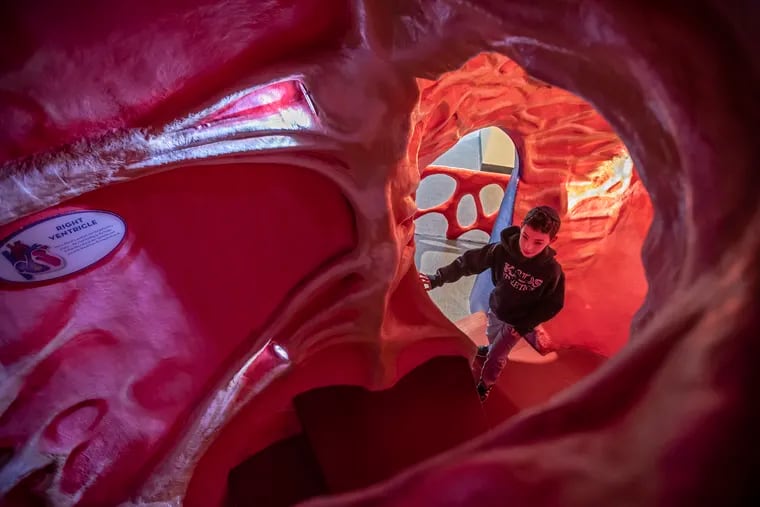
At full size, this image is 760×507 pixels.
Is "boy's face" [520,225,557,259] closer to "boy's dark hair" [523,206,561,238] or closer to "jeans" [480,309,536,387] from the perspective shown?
"boy's dark hair" [523,206,561,238]

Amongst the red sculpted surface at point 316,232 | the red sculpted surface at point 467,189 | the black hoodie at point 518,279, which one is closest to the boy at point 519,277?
the black hoodie at point 518,279

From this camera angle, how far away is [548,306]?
126 cm

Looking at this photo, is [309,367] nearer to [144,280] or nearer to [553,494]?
[144,280]

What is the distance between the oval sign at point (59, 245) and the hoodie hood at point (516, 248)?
0.82 metres

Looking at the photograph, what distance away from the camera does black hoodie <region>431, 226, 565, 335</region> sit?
1.22m

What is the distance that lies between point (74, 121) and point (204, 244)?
0.23m

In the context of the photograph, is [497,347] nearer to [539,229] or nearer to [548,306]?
[548,306]

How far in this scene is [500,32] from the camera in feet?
1.68

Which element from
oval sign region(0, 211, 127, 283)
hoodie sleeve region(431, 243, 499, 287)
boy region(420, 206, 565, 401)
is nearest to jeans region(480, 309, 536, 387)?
boy region(420, 206, 565, 401)

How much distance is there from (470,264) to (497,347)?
22cm

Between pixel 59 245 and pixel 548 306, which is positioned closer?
pixel 59 245

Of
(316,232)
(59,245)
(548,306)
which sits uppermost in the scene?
(59,245)

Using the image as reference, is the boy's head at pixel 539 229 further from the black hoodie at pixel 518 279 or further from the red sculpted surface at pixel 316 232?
the red sculpted surface at pixel 316 232

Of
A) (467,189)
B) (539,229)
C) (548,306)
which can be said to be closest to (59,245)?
(539,229)
